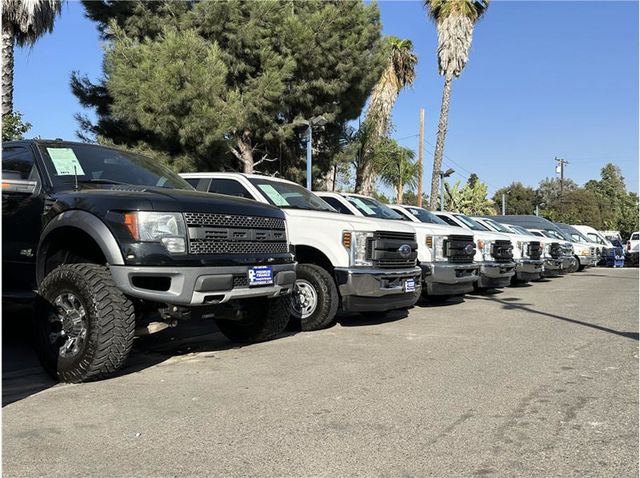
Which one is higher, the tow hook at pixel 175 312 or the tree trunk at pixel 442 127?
the tree trunk at pixel 442 127

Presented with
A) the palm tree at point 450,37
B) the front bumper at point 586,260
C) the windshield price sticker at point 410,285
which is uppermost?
the palm tree at point 450,37

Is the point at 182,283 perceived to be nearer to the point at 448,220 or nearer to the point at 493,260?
the point at 493,260

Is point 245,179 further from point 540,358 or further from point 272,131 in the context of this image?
point 272,131

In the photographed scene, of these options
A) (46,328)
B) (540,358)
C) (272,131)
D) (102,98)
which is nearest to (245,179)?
(46,328)

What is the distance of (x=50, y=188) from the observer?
5.69 meters

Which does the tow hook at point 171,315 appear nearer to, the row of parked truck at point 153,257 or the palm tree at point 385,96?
the row of parked truck at point 153,257

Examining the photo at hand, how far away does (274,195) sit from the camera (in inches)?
331

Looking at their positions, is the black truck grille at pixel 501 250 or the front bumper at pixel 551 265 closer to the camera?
the black truck grille at pixel 501 250

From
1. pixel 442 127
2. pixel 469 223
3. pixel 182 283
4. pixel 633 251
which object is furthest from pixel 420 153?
pixel 182 283

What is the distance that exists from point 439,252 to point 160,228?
5.83m

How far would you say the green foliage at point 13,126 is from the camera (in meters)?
13.9

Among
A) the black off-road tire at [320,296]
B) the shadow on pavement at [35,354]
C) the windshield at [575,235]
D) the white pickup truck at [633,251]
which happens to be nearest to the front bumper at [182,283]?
the shadow on pavement at [35,354]

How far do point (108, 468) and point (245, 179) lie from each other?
17.9ft

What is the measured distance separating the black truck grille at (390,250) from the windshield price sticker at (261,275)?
2.26 meters
